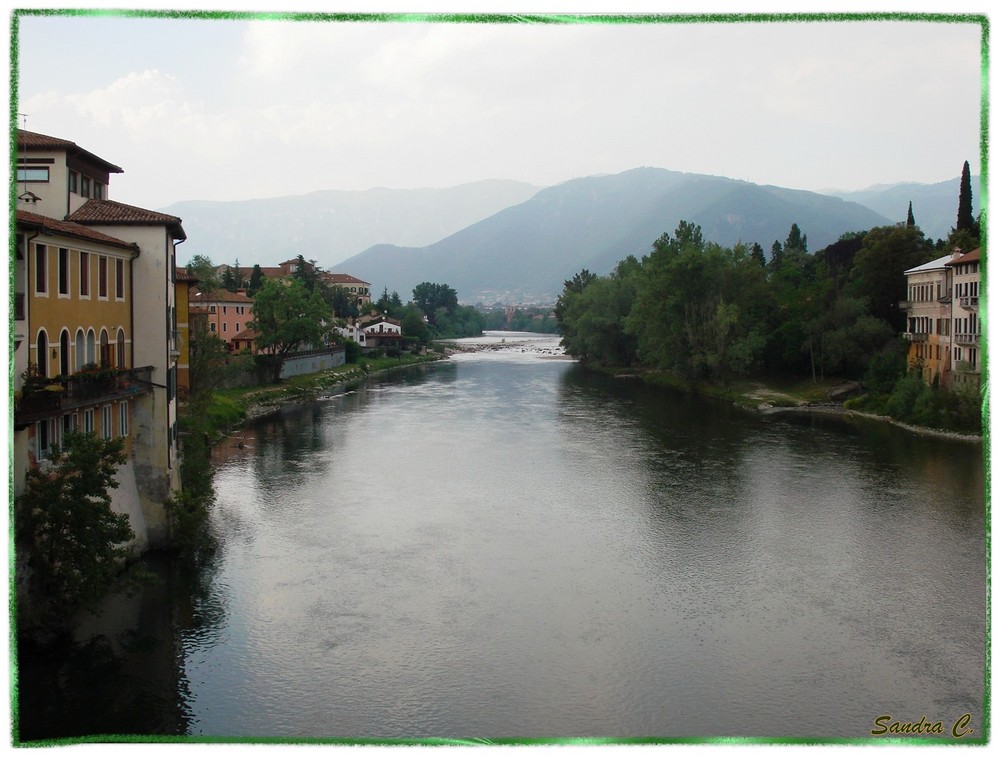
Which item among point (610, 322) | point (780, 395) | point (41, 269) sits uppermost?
point (610, 322)

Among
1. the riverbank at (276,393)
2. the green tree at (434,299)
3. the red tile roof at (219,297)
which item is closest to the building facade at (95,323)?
the riverbank at (276,393)

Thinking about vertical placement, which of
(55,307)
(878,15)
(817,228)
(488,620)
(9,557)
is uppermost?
(817,228)

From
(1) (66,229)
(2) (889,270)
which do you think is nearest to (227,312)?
(2) (889,270)

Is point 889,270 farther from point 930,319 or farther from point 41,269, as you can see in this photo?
point 41,269

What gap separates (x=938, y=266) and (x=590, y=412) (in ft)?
27.7

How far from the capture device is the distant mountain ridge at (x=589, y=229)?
12175 cm

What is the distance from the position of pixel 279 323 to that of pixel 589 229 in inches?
5211

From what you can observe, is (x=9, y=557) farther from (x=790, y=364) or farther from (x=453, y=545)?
(x=790, y=364)

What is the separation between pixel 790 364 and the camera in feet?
89.3

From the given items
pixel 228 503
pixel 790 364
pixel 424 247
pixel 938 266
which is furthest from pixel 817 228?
pixel 228 503

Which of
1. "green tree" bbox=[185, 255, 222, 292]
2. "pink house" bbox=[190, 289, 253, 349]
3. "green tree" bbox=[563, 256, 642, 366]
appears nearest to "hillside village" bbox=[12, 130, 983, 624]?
"pink house" bbox=[190, 289, 253, 349]

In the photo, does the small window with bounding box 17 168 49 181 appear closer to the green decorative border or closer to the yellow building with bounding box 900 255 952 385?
the green decorative border

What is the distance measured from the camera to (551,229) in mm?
170500

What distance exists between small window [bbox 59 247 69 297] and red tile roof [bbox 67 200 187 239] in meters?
1.12
